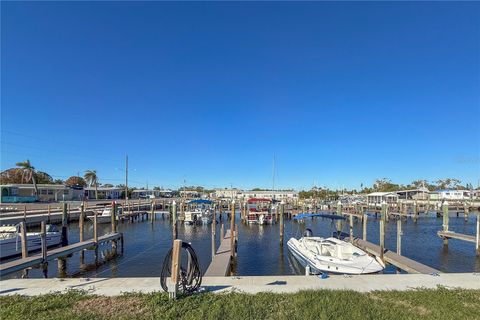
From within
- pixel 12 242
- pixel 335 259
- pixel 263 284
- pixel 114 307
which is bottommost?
pixel 12 242

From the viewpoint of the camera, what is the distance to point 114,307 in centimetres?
804

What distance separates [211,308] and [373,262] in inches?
397

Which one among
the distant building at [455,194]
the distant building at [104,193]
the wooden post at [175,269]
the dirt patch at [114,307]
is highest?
the wooden post at [175,269]

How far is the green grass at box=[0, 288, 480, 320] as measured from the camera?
7.43 meters

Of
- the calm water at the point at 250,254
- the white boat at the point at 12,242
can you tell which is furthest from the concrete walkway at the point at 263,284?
the white boat at the point at 12,242

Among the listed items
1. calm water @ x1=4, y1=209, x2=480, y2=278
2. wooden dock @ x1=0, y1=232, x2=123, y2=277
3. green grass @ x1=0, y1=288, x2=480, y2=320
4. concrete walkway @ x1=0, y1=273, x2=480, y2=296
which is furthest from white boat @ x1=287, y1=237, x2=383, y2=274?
wooden dock @ x1=0, y1=232, x2=123, y2=277

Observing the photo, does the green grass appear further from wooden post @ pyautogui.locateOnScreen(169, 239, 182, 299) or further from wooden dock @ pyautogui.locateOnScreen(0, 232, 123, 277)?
wooden dock @ pyautogui.locateOnScreen(0, 232, 123, 277)

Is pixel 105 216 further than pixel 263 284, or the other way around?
pixel 105 216

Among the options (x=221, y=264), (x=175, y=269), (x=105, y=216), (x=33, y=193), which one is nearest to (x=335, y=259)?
(x=221, y=264)

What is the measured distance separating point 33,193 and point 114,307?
72.3m

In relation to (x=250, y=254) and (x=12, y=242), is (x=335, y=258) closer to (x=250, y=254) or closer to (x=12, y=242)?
(x=250, y=254)

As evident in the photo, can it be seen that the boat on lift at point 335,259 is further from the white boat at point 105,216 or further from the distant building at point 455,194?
the distant building at point 455,194

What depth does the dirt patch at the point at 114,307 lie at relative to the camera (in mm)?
7609

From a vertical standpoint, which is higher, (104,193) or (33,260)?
(33,260)
